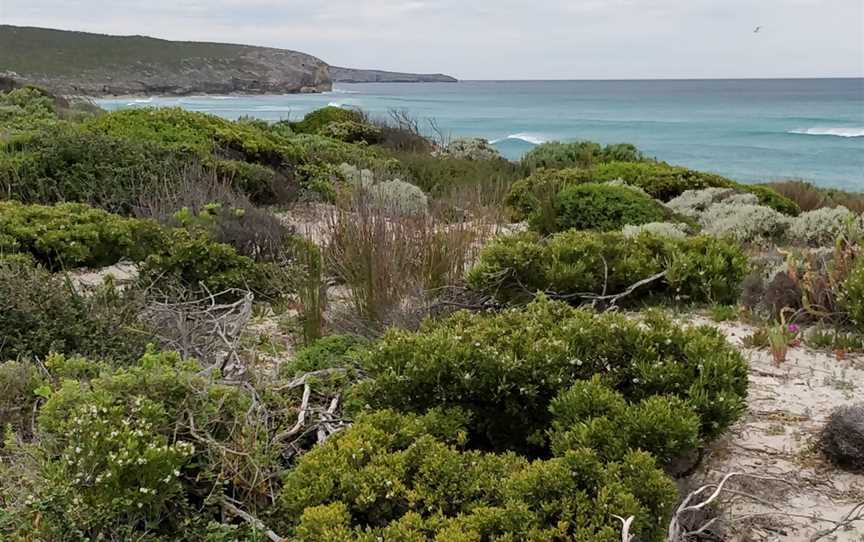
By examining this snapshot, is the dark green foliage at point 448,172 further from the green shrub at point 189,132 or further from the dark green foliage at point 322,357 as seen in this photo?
the dark green foliage at point 322,357

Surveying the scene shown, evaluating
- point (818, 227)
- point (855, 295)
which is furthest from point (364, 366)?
point (818, 227)

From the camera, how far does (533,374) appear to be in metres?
3.44

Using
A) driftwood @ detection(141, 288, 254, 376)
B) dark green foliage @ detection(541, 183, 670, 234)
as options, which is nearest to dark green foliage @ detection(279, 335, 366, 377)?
driftwood @ detection(141, 288, 254, 376)

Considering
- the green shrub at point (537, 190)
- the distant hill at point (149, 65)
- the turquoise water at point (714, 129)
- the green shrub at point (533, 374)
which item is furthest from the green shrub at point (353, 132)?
the distant hill at point (149, 65)

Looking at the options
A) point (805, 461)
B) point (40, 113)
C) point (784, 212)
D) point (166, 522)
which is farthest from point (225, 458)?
point (40, 113)

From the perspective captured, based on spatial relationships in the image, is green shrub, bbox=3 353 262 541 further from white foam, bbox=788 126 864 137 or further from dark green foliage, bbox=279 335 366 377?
white foam, bbox=788 126 864 137

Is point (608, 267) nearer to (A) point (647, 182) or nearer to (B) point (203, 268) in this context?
(B) point (203, 268)

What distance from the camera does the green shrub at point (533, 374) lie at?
11.3 ft

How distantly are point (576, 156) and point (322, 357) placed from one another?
13160 millimetres

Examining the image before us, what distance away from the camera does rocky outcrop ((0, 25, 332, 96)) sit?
8925 cm

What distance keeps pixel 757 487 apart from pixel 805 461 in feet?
1.29

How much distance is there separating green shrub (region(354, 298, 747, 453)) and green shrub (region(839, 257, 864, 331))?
2288 millimetres

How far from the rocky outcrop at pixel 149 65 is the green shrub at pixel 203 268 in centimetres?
7974

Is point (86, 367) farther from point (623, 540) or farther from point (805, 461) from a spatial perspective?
point (805, 461)
